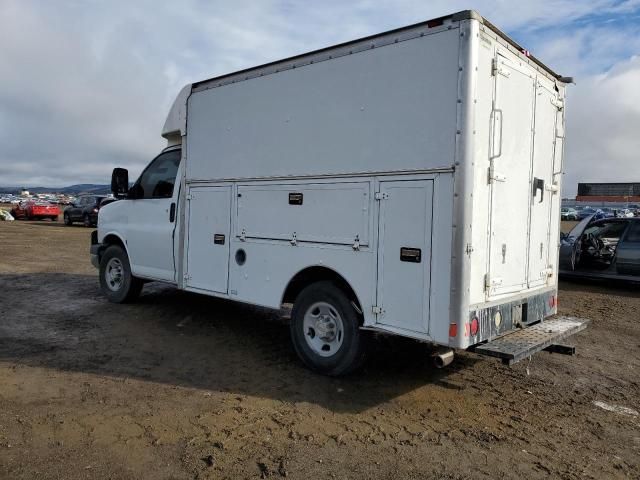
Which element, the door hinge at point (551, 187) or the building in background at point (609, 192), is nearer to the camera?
the door hinge at point (551, 187)

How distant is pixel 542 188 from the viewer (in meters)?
5.24

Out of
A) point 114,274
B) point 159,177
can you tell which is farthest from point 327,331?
point 114,274

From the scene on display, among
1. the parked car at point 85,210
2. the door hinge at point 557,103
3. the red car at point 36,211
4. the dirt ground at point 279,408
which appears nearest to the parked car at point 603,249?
the dirt ground at point 279,408

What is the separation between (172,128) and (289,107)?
2.31 m

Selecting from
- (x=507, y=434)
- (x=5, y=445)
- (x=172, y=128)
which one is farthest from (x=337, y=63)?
(x=5, y=445)

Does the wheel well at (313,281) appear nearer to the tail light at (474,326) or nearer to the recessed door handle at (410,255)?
the recessed door handle at (410,255)

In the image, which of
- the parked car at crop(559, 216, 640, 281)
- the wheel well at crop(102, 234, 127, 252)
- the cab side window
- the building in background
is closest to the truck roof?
the cab side window

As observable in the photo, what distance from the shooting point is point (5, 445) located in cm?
348

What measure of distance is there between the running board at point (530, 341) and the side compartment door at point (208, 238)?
304cm

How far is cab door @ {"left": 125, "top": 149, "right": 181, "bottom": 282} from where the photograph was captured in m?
6.87

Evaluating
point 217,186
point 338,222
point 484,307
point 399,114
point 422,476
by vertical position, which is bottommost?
point 422,476

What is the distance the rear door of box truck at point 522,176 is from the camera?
4.43 meters

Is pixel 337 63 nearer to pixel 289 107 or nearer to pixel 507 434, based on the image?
pixel 289 107

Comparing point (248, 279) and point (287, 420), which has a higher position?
point (248, 279)
